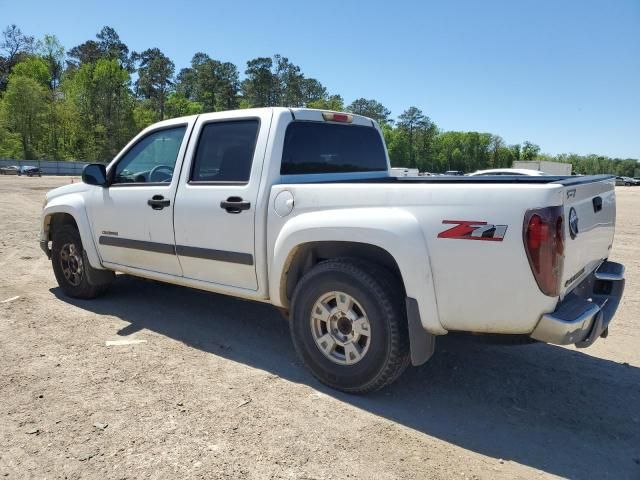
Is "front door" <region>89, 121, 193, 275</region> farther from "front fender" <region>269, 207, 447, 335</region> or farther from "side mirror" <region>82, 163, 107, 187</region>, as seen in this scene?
"front fender" <region>269, 207, 447, 335</region>

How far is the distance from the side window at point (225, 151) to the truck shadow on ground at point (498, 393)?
1.50 m

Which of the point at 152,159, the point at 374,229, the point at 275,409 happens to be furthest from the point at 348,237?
the point at 152,159

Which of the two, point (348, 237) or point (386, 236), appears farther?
point (348, 237)

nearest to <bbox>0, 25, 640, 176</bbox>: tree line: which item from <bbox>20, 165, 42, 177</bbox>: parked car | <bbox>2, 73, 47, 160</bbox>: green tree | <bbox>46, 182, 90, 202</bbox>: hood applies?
<bbox>2, 73, 47, 160</bbox>: green tree

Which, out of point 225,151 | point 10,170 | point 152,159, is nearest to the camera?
point 225,151

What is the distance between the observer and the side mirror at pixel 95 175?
4.90 meters

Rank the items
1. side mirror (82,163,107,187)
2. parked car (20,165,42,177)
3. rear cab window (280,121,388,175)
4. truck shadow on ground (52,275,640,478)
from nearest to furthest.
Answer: truck shadow on ground (52,275,640,478)
rear cab window (280,121,388,175)
side mirror (82,163,107,187)
parked car (20,165,42,177)

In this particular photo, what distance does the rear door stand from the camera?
12.5 feet

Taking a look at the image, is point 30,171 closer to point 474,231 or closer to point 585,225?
point 474,231

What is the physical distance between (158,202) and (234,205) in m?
0.97

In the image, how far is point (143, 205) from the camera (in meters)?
4.55

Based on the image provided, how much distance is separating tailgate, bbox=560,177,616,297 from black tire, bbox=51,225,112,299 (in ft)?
15.4

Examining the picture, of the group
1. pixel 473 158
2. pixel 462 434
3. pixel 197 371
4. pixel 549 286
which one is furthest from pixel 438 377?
pixel 473 158

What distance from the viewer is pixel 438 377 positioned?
3.77 meters
